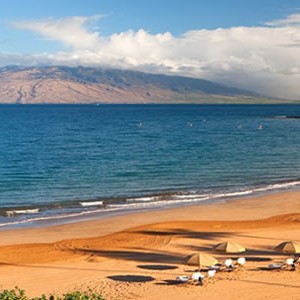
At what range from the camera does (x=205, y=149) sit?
294 feet

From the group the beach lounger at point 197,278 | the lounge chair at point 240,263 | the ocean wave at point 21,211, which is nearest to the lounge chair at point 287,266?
the lounge chair at point 240,263

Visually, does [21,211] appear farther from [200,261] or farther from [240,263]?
[240,263]

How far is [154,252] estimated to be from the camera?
108 feet

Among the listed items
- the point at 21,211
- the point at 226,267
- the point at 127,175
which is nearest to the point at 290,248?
the point at 226,267

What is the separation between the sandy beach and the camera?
26.5 meters

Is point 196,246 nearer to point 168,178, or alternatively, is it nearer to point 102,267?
point 102,267

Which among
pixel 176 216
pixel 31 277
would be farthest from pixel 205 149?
pixel 31 277

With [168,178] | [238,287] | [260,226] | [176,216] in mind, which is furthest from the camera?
[168,178]

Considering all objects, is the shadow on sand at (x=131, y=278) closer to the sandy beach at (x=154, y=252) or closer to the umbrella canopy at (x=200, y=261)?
the sandy beach at (x=154, y=252)

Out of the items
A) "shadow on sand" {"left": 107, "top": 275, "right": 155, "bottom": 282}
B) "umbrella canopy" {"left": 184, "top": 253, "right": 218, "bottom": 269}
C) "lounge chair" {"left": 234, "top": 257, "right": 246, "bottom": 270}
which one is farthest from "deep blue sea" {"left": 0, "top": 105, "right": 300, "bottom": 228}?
"lounge chair" {"left": 234, "top": 257, "right": 246, "bottom": 270}

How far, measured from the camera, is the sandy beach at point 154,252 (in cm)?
2650

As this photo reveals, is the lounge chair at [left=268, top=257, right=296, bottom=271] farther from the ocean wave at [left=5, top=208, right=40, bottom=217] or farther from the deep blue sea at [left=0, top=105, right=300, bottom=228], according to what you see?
the ocean wave at [left=5, top=208, right=40, bottom=217]

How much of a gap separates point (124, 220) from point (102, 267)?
11.3m

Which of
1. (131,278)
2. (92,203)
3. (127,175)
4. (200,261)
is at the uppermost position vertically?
(127,175)
